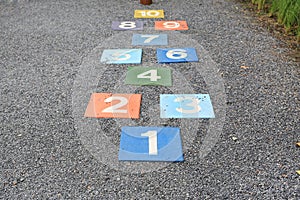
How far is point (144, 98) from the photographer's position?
2916mm

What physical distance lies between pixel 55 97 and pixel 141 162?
1027 millimetres

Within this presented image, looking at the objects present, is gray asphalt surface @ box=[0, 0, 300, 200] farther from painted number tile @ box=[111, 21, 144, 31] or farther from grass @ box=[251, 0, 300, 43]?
grass @ box=[251, 0, 300, 43]

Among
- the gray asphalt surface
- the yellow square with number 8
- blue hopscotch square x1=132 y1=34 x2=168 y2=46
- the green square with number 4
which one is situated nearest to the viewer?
the gray asphalt surface

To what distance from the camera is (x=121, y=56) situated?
11.6 feet

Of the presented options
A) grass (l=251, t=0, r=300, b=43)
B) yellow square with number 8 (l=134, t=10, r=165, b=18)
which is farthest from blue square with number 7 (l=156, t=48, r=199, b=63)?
grass (l=251, t=0, r=300, b=43)

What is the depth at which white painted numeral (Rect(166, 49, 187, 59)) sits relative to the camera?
11.6 feet

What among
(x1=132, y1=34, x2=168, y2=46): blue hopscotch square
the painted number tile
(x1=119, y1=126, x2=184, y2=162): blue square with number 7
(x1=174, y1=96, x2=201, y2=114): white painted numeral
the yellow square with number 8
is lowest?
(x1=119, y1=126, x2=184, y2=162): blue square with number 7

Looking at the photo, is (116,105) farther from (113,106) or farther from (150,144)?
(150,144)

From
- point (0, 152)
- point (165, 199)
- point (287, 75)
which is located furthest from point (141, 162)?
point (287, 75)

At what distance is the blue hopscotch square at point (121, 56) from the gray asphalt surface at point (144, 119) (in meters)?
0.11

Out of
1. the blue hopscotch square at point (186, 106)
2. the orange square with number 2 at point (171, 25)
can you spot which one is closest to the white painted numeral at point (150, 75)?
the blue hopscotch square at point (186, 106)

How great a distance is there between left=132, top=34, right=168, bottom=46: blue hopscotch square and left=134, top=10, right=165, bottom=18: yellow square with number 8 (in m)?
0.61

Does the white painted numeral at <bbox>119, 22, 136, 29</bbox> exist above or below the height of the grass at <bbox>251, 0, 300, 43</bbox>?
below

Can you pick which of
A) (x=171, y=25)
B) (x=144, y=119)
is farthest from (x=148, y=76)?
(x=171, y=25)
